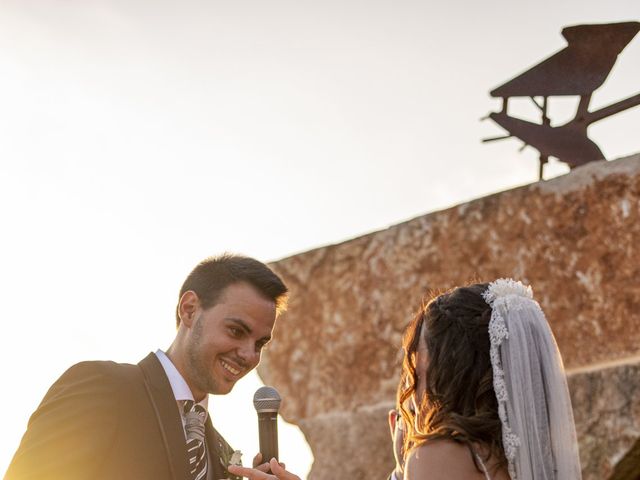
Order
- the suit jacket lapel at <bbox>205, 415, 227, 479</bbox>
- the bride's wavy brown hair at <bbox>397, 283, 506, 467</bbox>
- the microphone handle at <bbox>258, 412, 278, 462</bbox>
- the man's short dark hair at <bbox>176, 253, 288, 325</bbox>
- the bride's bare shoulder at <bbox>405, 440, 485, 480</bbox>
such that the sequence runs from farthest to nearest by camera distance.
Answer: the man's short dark hair at <bbox>176, 253, 288, 325</bbox>, the suit jacket lapel at <bbox>205, 415, 227, 479</bbox>, the microphone handle at <bbox>258, 412, 278, 462</bbox>, the bride's wavy brown hair at <bbox>397, 283, 506, 467</bbox>, the bride's bare shoulder at <bbox>405, 440, 485, 480</bbox>

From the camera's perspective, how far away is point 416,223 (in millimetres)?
7680

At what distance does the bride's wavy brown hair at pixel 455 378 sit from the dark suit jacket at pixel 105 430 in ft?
3.21

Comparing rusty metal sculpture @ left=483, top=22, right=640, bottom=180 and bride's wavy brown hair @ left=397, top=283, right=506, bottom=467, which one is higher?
rusty metal sculpture @ left=483, top=22, right=640, bottom=180

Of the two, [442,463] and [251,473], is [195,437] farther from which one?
[442,463]

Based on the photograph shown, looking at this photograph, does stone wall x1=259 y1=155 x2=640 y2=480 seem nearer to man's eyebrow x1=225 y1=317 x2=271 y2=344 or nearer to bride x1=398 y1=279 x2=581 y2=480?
man's eyebrow x1=225 y1=317 x2=271 y2=344

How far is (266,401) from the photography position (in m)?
3.52

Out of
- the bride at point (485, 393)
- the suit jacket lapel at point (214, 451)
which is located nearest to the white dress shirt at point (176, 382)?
the suit jacket lapel at point (214, 451)

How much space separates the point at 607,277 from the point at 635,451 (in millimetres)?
1280

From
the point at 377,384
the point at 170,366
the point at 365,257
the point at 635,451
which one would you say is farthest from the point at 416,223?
the point at 170,366

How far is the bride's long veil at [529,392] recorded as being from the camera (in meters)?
2.91

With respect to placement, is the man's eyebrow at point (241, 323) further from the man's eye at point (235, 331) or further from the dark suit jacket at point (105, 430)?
the dark suit jacket at point (105, 430)

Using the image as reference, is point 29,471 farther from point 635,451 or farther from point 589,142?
point 589,142

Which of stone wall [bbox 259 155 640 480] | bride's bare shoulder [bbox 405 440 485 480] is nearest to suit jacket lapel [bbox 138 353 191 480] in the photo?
bride's bare shoulder [bbox 405 440 485 480]

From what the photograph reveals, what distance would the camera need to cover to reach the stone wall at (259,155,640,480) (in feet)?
21.4
